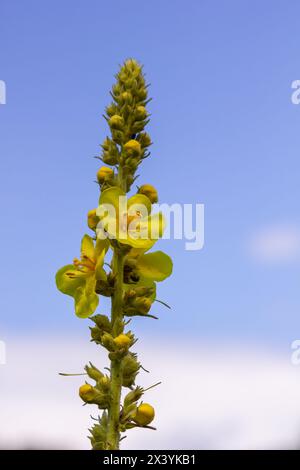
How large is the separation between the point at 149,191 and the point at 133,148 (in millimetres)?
509

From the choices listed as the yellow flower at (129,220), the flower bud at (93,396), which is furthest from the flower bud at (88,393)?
the yellow flower at (129,220)

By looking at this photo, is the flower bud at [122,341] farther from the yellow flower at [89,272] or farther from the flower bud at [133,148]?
the flower bud at [133,148]

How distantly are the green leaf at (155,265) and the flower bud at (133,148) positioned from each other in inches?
44.4

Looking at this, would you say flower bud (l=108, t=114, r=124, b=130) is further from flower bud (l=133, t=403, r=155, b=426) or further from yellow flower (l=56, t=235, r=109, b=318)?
flower bud (l=133, t=403, r=155, b=426)

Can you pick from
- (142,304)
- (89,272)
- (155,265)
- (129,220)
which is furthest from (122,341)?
(129,220)

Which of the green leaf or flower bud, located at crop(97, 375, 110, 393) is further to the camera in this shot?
the green leaf

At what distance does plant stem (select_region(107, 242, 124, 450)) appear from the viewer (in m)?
5.98

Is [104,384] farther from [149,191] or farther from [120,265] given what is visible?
[149,191]

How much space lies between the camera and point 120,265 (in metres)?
6.59

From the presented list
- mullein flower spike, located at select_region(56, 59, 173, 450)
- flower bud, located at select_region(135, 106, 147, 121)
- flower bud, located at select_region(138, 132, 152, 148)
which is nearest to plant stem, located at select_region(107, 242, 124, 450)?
mullein flower spike, located at select_region(56, 59, 173, 450)

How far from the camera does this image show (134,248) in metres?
6.75

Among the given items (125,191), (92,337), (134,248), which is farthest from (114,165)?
(92,337)

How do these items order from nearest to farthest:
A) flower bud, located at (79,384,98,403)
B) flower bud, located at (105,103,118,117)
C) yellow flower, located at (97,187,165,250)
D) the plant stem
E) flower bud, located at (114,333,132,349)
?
1. the plant stem
2. flower bud, located at (114,333,132,349)
3. flower bud, located at (79,384,98,403)
4. yellow flower, located at (97,187,165,250)
5. flower bud, located at (105,103,118,117)
